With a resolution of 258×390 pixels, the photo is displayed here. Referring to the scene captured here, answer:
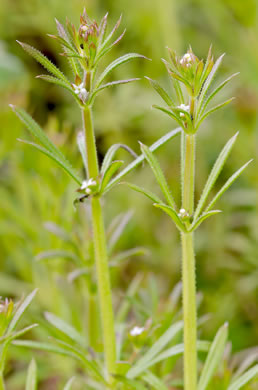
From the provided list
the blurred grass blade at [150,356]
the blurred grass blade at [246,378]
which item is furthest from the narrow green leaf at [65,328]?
the blurred grass blade at [246,378]

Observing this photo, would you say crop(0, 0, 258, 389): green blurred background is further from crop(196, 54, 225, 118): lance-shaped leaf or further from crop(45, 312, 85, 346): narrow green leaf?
crop(196, 54, 225, 118): lance-shaped leaf

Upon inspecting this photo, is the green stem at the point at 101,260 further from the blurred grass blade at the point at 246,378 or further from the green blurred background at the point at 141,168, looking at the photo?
the green blurred background at the point at 141,168


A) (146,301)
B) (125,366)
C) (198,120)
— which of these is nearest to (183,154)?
(198,120)

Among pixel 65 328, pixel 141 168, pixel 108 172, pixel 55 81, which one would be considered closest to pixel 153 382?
pixel 65 328

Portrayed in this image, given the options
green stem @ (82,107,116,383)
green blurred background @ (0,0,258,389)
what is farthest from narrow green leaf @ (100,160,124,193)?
green blurred background @ (0,0,258,389)

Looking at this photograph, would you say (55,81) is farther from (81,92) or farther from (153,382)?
(153,382)

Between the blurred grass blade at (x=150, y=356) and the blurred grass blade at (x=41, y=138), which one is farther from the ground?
the blurred grass blade at (x=41, y=138)

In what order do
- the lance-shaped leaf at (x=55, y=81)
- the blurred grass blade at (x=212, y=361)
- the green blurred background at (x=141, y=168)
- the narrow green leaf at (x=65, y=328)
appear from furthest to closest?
1. the green blurred background at (x=141, y=168)
2. the narrow green leaf at (x=65, y=328)
3. the blurred grass blade at (x=212, y=361)
4. the lance-shaped leaf at (x=55, y=81)

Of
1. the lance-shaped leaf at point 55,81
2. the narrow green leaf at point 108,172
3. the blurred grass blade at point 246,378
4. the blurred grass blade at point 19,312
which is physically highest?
the lance-shaped leaf at point 55,81

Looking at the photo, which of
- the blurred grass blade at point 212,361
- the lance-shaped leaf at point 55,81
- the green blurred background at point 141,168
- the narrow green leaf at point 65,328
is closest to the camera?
the lance-shaped leaf at point 55,81
